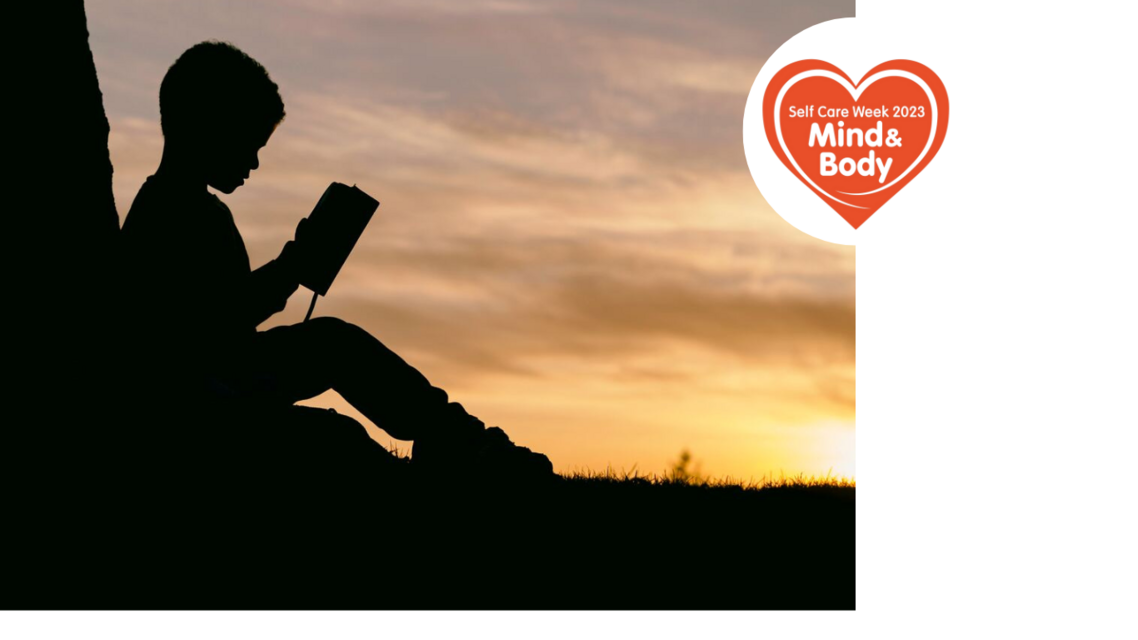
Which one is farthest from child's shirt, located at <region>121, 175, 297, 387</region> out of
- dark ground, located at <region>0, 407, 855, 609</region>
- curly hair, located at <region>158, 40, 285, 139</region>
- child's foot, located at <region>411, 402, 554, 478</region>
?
child's foot, located at <region>411, 402, 554, 478</region>

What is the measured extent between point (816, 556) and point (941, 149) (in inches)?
89.4

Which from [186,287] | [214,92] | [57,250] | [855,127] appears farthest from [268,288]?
[855,127]

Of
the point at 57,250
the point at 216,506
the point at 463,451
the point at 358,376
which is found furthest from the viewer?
the point at 463,451

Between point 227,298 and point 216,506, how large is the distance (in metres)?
0.94

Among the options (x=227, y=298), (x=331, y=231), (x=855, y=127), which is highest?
(x=855, y=127)

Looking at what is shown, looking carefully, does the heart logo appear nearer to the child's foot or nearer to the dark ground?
the dark ground

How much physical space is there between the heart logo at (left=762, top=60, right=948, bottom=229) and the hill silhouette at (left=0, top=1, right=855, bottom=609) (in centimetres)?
195

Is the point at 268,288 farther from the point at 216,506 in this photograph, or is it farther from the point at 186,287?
the point at 216,506

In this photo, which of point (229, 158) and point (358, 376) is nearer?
point (229, 158)

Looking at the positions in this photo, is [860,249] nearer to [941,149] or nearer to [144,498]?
[941,149]

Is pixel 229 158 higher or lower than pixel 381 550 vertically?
higher

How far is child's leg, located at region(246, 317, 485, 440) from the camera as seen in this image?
496 centimetres

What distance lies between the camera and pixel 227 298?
4.67m

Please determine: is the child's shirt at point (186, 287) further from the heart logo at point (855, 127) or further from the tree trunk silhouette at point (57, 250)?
the heart logo at point (855, 127)
